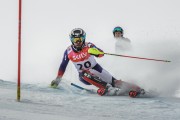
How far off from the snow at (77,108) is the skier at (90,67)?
103cm

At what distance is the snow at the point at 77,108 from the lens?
5645 mm

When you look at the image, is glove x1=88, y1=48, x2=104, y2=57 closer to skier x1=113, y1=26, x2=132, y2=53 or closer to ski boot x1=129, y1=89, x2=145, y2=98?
ski boot x1=129, y1=89, x2=145, y2=98

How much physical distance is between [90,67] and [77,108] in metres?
2.68

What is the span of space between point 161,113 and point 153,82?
3.73m

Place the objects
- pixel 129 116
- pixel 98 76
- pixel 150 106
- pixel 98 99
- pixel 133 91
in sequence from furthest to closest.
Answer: pixel 98 76, pixel 133 91, pixel 98 99, pixel 150 106, pixel 129 116

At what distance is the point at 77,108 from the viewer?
655 cm

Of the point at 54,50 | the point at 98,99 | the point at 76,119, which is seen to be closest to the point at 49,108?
the point at 76,119

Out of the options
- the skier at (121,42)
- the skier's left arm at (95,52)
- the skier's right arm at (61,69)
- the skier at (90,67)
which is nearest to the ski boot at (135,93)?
the skier at (90,67)

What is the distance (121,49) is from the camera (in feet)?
35.2

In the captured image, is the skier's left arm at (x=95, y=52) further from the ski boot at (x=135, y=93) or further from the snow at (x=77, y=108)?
the snow at (x=77, y=108)

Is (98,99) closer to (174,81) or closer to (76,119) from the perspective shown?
(76,119)

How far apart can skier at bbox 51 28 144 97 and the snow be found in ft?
3.38

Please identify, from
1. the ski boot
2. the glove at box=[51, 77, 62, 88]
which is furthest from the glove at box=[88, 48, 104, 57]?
the glove at box=[51, 77, 62, 88]

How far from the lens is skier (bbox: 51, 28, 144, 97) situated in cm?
879
